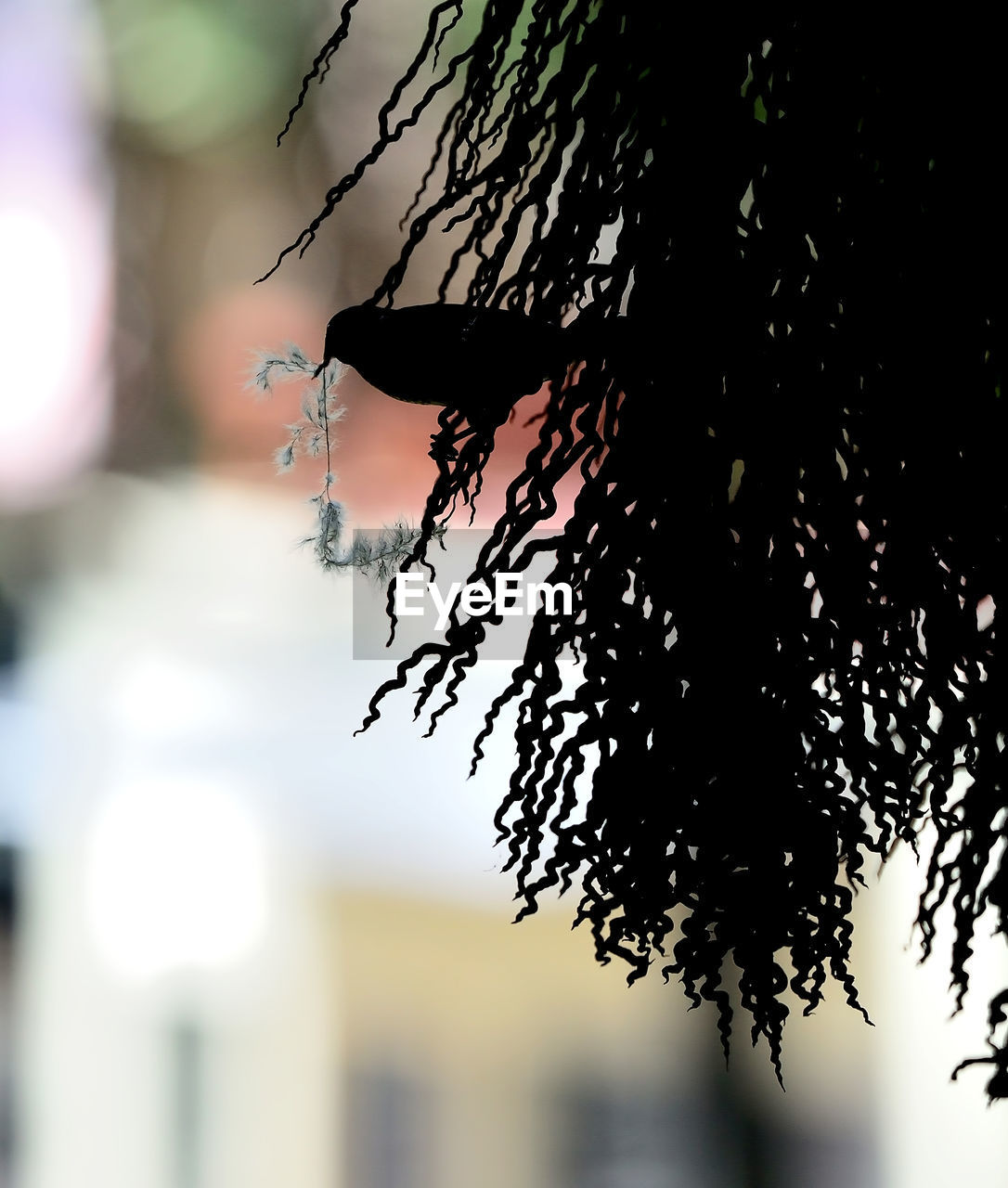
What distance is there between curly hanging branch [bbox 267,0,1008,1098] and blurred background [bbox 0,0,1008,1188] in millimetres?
658

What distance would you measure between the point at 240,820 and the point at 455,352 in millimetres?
969

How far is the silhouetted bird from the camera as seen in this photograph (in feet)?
2.31

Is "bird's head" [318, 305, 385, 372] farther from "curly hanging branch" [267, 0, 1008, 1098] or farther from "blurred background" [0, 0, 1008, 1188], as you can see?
"blurred background" [0, 0, 1008, 1188]

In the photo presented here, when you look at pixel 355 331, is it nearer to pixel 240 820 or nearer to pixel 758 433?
pixel 758 433

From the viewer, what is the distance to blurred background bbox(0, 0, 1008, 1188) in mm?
1427

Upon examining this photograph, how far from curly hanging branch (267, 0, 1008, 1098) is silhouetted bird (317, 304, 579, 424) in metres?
0.03

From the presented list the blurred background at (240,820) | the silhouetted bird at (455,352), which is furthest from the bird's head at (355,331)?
the blurred background at (240,820)

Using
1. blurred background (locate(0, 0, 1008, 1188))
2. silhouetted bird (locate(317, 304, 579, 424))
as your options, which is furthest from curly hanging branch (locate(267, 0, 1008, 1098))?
blurred background (locate(0, 0, 1008, 1188))

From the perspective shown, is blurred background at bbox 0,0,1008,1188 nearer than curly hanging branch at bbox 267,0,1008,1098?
No

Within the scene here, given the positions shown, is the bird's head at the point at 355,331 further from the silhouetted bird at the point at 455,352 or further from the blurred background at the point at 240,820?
the blurred background at the point at 240,820

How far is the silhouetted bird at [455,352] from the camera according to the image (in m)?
0.71

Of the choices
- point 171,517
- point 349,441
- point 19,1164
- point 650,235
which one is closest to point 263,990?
point 19,1164

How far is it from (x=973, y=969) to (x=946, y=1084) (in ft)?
0.58

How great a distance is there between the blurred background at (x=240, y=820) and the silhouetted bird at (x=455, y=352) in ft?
2.19
